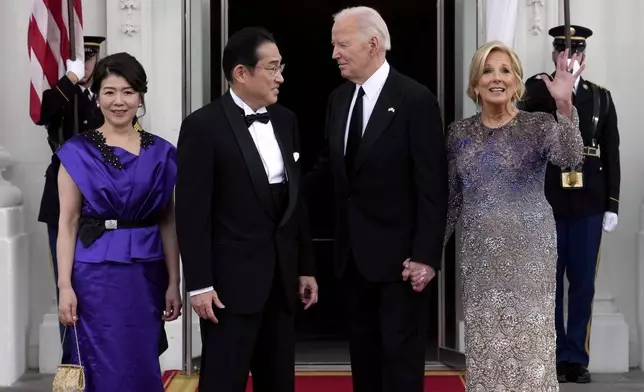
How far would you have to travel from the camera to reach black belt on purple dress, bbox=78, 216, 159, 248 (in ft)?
11.6

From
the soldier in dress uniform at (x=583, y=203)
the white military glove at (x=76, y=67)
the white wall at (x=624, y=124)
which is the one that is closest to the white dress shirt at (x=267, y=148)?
the white military glove at (x=76, y=67)

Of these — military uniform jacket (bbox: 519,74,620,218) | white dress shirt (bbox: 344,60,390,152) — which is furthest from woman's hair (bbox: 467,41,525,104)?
military uniform jacket (bbox: 519,74,620,218)

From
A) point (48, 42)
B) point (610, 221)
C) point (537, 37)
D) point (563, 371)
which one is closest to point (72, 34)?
point (48, 42)

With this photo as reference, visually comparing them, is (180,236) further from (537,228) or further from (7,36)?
(7,36)

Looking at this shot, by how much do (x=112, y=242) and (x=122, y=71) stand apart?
0.63m

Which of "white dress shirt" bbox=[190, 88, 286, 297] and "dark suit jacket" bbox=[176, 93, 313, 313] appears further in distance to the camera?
"white dress shirt" bbox=[190, 88, 286, 297]

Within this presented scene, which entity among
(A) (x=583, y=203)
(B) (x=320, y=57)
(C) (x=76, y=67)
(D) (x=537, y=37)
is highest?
(B) (x=320, y=57)

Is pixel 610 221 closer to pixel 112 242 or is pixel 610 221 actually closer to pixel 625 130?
pixel 625 130

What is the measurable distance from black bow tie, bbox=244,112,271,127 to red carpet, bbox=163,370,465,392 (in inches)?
92.1

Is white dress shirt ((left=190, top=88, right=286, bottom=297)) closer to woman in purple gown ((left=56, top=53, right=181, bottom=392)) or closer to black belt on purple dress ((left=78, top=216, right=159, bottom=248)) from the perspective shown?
woman in purple gown ((left=56, top=53, right=181, bottom=392))

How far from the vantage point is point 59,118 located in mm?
5469

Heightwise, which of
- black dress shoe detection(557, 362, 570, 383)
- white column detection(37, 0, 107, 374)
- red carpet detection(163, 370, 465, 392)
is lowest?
red carpet detection(163, 370, 465, 392)

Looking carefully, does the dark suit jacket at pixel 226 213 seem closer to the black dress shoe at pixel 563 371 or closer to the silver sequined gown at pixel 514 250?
the silver sequined gown at pixel 514 250

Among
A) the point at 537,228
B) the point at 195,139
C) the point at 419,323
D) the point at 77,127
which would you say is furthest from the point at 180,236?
the point at 77,127
